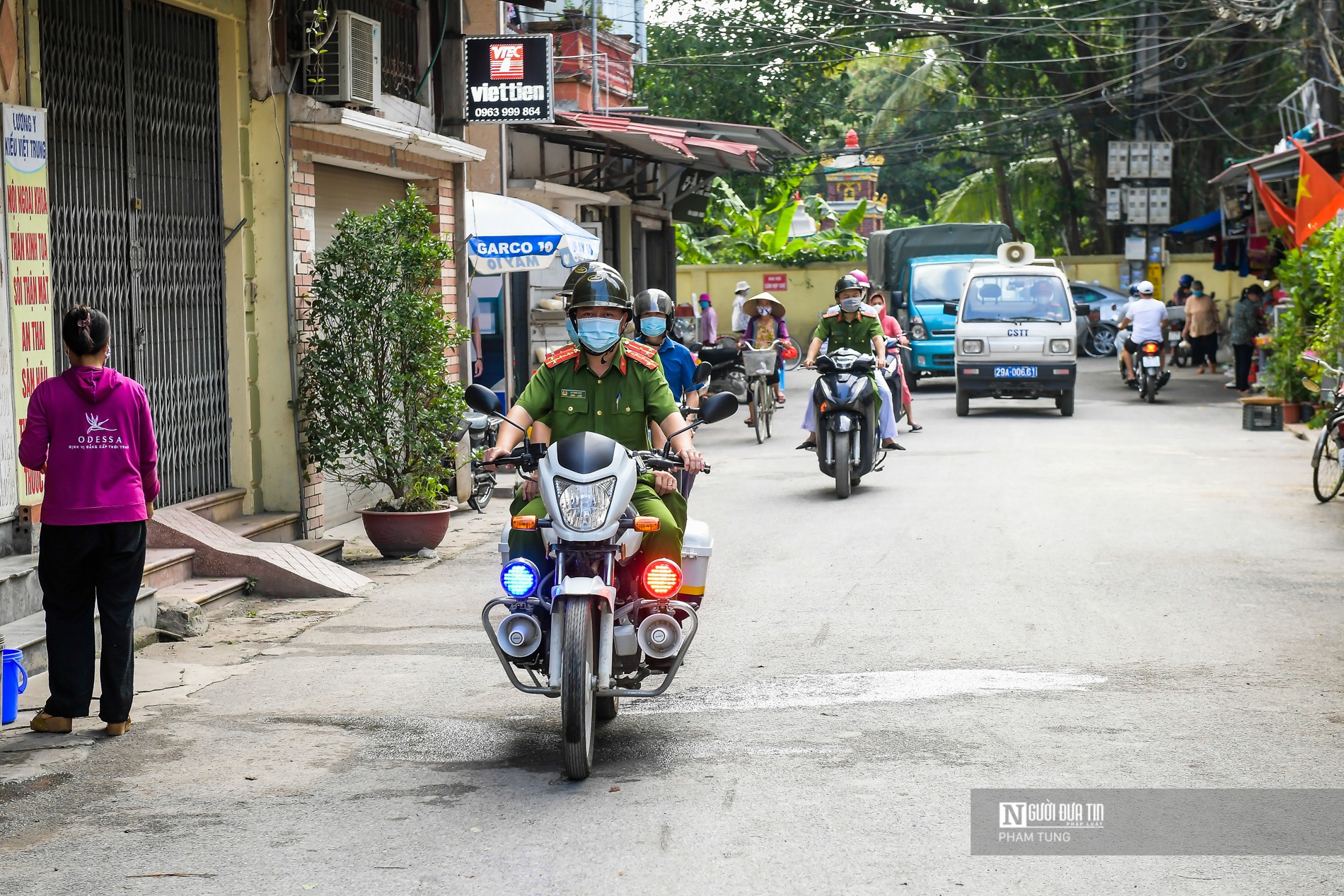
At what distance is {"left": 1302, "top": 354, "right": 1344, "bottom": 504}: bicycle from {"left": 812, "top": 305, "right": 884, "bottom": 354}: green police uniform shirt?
3791mm

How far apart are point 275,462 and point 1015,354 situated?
1272 centimetres

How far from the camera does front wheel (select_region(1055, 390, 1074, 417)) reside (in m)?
21.0

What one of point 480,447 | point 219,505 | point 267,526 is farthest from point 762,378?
point 219,505

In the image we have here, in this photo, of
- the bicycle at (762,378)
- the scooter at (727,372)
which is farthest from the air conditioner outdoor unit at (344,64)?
the scooter at (727,372)

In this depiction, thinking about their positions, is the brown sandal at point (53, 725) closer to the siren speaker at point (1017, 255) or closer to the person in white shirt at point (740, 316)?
the siren speaker at point (1017, 255)

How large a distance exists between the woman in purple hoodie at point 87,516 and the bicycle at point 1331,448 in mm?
9441

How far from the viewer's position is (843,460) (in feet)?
42.4

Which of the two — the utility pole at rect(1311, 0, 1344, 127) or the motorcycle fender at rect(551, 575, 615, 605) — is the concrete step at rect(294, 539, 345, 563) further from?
the utility pole at rect(1311, 0, 1344, 127)

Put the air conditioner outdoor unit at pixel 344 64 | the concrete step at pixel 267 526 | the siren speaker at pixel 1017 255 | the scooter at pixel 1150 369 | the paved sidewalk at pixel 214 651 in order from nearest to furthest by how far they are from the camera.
A: the paved sidewalk at pixel 214 651 → the concrete step at pixel 267 526 → the air conditioner outdoor unit at pixel 344 64 → the siren speaker at pixel 1017 255 → the scooter at pixel 1150 369

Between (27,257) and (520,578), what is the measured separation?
3.99 meters

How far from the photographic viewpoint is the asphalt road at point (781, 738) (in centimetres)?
444

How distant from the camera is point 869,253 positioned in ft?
101

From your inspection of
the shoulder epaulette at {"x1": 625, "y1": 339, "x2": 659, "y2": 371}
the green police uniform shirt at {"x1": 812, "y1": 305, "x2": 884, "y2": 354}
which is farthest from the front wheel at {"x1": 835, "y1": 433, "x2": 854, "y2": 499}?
the shoulder epaulette at {"x1": 625, "y1": 339, "x2": 659, "y2": 371}

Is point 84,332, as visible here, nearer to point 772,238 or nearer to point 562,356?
point 562,356
